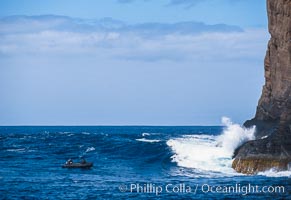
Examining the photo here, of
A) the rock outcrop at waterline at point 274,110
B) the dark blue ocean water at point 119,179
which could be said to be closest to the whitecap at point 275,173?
the rock outcrop at waterline at point 274,110

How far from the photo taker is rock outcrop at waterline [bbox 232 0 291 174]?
1890 inches

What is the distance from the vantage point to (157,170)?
184ft

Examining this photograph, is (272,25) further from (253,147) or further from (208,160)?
(253,147)

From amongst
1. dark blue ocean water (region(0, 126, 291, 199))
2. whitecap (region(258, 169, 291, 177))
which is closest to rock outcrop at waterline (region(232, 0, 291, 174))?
whitecap (region(258, 169, 291, 177))

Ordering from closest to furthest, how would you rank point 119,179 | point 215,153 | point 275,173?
point 275,173, point 119,179, point 215,153

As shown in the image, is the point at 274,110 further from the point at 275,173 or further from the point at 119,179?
the point at 119,179

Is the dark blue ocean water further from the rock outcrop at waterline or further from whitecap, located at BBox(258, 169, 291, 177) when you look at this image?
the rock outcrop at waterline

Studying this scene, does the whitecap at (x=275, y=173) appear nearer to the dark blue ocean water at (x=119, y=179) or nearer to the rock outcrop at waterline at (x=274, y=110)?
the rock outcrop at waterline at (x=274, y=110)

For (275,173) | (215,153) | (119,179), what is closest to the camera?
(275,173)

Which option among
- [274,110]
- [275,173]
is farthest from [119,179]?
[274,110]

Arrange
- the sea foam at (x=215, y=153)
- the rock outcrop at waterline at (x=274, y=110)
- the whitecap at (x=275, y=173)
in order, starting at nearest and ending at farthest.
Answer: the whitecap at (x=275, y=173)
the rock outcrop at waterline at (x=274, y=110)
the sea foam at (x=215, y=153)

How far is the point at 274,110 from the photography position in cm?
6850

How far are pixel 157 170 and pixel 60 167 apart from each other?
367 inches

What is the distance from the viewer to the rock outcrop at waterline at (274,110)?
48.0 metres
